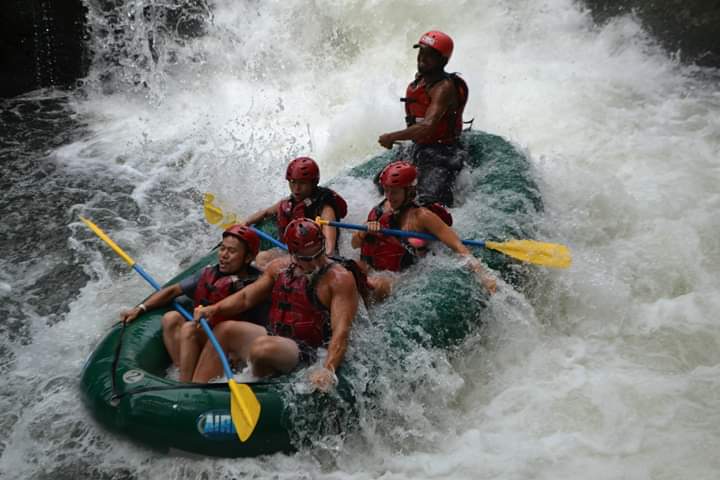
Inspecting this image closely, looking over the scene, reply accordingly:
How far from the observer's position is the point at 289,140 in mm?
7695

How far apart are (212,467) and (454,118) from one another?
2.81 m

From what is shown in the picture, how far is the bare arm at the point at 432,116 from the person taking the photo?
15.3ft

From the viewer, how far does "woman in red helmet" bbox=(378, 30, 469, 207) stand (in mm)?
4652

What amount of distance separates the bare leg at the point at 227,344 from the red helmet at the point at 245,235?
0.41 metres

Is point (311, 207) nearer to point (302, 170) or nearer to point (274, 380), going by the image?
point (302, 170)

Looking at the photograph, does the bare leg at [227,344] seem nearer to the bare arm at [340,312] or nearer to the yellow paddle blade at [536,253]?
the bare arm at [340,312]

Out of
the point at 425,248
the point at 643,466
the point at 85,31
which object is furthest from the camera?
the point at 85,31

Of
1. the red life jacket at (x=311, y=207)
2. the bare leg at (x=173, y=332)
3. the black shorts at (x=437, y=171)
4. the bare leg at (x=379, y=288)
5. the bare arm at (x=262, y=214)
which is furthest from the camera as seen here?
the black shorts at (x=437, y=171)

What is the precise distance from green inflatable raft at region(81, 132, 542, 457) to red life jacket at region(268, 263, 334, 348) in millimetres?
198

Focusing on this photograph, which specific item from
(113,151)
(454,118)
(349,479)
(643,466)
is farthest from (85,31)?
(643,466)

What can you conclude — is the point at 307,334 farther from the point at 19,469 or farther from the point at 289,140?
the point at 289,140

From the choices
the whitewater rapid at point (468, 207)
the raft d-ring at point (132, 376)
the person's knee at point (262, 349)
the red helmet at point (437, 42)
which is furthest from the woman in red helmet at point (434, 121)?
the raft d-ring at point (132, 376)

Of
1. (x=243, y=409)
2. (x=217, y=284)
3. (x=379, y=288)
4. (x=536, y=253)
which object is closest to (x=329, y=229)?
(x=379, y=288)

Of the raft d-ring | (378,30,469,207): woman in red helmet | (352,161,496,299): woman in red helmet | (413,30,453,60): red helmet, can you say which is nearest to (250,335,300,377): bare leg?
the raft d-ring
